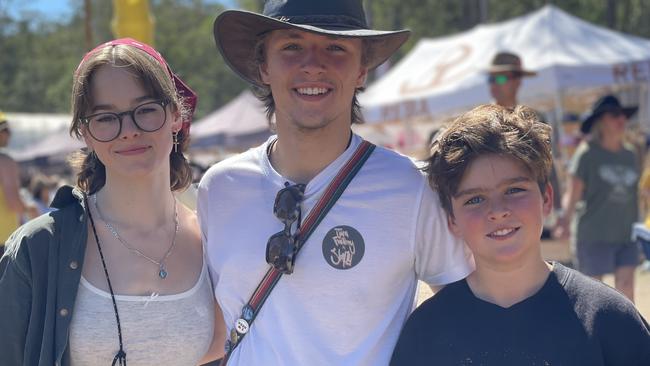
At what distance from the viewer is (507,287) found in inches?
98.9

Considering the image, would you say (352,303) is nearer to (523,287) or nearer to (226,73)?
(523,287)

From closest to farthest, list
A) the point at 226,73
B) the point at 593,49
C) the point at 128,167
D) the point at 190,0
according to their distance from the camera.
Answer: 1. the point at 128,167
2. the point at 593,49
3. the point at 226,73
4. the point at 190,0

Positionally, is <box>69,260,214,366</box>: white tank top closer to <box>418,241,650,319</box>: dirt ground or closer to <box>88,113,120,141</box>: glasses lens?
<box>88,113,120,141</box>: glasses lens

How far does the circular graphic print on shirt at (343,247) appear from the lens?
96.0 inches

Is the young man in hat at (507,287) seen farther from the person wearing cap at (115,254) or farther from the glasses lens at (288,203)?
the person wearing cap at (115,254)

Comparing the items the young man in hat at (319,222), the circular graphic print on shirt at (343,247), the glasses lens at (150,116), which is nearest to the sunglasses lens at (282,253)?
the young man in hat at (319,222)

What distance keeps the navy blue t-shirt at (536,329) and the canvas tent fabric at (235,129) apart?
46.7ft

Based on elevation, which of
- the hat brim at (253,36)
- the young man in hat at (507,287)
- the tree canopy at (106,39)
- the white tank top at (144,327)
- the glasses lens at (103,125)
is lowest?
the tree canopy at (106,39)

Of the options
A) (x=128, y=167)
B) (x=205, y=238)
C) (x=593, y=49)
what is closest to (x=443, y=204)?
(x=205, y=238)

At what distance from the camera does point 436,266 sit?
2.55 m

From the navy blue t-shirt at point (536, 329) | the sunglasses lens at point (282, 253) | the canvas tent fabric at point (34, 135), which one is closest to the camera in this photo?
the navy blue t-shirt at point (536, 329)

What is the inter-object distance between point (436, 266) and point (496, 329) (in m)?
0.27

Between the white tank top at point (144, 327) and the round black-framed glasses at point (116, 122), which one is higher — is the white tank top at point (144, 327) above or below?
below

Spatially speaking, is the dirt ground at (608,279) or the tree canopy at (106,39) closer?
the dirt ground at (608,279)
